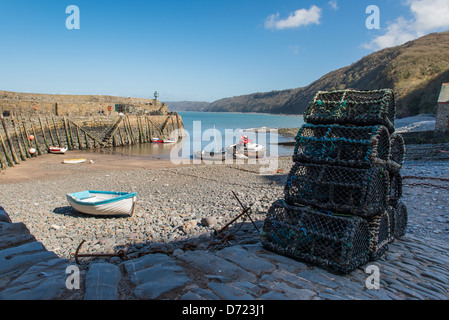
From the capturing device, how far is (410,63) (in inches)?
2569

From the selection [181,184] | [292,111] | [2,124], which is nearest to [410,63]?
[181,184]

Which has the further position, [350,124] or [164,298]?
[350,124]

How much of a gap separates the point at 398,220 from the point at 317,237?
218cm

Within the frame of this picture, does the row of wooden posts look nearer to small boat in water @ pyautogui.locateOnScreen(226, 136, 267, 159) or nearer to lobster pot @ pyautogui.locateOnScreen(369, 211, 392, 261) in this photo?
small boat in water @ pyautogui.locateOnScreen(226, 136, 267, 159)

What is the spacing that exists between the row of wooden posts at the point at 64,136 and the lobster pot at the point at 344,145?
2039 centimetres

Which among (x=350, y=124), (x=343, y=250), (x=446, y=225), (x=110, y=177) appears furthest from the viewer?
(x=110, y=177)

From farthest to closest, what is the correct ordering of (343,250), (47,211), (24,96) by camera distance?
(24,96) < (47,211) < (343,250)

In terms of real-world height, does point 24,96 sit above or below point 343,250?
above

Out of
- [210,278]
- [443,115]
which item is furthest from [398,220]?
[443,115]

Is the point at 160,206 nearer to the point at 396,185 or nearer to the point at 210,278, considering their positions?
the point at 210,278

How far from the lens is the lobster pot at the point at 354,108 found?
471 centimetres
